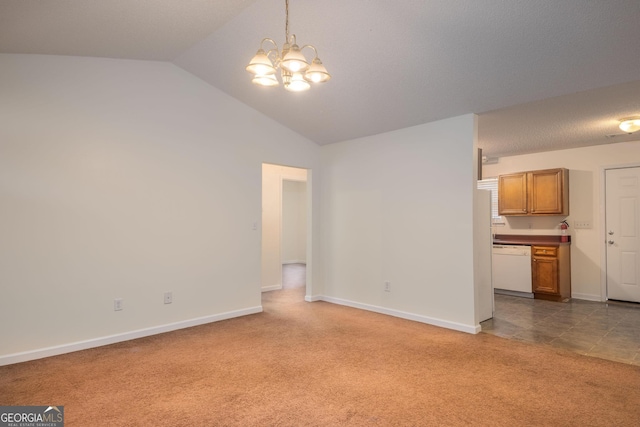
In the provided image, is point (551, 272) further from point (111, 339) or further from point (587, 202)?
point (111, 339)

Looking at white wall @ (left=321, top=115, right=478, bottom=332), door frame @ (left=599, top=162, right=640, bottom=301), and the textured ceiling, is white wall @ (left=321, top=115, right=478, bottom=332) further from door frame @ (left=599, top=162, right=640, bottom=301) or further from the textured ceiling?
door frame @ (left=599, top=162, right=640, bottom=301)

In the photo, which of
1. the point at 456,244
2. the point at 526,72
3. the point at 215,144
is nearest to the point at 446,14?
the point at 526,72

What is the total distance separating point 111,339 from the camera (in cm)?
374

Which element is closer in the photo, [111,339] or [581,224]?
[111,339]

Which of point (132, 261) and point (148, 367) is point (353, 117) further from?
point (148, 367)

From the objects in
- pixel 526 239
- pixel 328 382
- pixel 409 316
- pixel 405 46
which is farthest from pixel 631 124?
pixel 328 382

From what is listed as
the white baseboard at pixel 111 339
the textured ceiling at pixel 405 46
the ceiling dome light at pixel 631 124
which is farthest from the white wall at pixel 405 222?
the ceiling dome light at pixel 631 124

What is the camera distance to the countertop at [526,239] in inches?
235

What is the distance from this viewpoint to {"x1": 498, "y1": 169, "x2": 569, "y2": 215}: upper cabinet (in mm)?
5906

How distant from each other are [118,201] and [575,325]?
5.50 m

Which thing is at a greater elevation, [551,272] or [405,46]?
[405,46]

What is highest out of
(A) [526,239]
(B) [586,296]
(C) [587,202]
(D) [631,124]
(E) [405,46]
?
(E) [405,46]

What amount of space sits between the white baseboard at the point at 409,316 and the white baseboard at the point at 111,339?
1323 millimetres

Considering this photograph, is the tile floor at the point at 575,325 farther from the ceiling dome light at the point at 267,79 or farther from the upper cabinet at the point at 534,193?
the ceiling dome light at the point at 267,79
